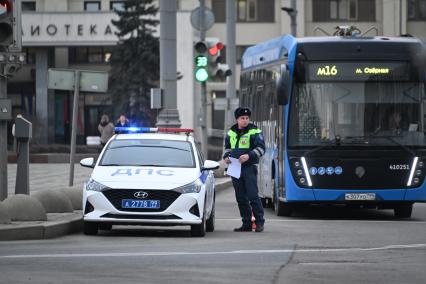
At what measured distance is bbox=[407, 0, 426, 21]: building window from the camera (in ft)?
238

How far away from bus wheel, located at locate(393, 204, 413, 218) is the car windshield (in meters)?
5.47

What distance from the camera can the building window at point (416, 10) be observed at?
72.6 metres

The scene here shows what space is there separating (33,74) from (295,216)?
49053 mm

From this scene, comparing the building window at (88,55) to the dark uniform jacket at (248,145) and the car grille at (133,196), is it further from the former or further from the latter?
the car grille at (133,196)

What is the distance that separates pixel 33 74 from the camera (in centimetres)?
6944

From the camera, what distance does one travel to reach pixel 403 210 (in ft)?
70.5

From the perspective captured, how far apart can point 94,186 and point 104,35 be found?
51.6 meters

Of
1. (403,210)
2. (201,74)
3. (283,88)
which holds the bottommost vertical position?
(403,210)

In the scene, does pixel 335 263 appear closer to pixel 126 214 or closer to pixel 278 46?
pixel 126 214

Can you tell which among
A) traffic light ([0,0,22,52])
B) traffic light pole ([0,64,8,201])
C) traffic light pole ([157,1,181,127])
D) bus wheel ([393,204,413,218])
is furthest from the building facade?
traffic light ([0,0,22,52])

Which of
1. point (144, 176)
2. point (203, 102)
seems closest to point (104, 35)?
point (203, 102)

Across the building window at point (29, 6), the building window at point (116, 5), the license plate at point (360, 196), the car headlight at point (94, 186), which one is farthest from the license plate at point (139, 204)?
the building window at point (29, 6)

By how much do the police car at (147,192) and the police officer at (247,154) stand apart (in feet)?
2.13

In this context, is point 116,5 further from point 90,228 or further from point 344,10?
point 90,228
